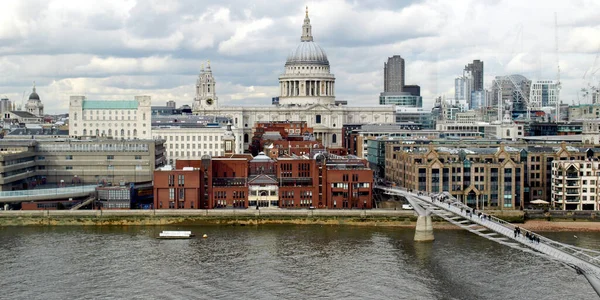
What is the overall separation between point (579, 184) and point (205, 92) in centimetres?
7569

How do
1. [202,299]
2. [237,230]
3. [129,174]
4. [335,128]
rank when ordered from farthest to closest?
[335,128] < [129,174] < [237,230] < [202,299]

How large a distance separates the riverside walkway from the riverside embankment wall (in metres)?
2.32

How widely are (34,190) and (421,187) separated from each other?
26930mm

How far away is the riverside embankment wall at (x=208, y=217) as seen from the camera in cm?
5941

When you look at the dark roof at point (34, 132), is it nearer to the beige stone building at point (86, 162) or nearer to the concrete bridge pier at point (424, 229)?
the beige stone building at point (86, 162)

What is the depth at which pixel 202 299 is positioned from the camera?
125 feet

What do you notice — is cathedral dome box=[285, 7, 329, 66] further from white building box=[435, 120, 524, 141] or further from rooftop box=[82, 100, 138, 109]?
rooftop box=[82, 100, 138, 109]

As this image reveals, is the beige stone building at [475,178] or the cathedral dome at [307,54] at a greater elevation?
the cathedral dome at [307,54]

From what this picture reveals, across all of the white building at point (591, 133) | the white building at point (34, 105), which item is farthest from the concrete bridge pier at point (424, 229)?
the white building at point (34, 105)

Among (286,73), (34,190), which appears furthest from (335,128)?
(34,190)

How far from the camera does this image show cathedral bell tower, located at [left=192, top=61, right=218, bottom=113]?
129500 mm

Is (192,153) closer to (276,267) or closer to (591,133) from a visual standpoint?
(591,133)

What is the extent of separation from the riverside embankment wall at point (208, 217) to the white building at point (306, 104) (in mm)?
58695

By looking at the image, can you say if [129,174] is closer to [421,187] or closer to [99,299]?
[421,187]
